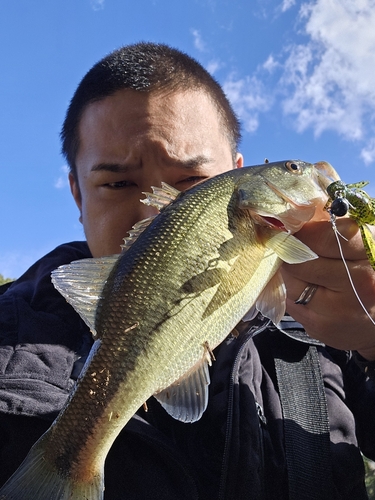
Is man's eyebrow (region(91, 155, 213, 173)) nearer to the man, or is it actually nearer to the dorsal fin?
the man

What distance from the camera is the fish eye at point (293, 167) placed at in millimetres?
2154

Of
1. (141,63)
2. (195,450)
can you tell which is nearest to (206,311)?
(195,450)

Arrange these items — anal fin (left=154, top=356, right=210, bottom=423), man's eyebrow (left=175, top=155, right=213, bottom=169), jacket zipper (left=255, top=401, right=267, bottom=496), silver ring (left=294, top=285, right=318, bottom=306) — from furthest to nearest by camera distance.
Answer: man's eyebrow (left=175, top=155, right=213, bottom=169)
jacket zipper (left=255, top=401, right=267, bottom=496)
silver ring (left=294, top=285, right=318, bottom=306)
anal fin (left=154, top=356, right=210, bottom=423)

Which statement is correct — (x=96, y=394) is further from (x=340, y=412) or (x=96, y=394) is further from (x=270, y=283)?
(x=340, y=412)

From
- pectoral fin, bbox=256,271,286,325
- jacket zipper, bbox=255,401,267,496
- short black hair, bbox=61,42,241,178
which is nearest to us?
pectoral fin, bbox=256,271,286,325

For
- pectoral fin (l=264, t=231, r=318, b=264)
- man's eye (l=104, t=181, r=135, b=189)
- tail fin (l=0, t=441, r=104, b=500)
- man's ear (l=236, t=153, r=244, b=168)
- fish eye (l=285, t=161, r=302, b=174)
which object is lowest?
tail fin (l=0, t=441, r=104, b=500)

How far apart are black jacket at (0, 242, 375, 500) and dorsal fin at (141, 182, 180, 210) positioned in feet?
3.84

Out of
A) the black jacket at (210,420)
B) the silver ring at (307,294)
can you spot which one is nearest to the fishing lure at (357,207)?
the silver ring at (307,294)

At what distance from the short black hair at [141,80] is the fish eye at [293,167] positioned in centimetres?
124

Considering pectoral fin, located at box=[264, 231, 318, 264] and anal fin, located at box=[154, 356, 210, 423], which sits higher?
pectoral fin, located at box=[264, 231, 318, 264]

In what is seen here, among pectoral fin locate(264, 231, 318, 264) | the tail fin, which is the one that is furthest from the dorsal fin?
the tail fin

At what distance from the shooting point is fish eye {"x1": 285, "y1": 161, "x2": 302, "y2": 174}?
2154mm

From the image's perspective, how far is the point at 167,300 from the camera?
171 cm

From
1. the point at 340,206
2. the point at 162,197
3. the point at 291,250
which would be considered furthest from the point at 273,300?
the point at 162,197
